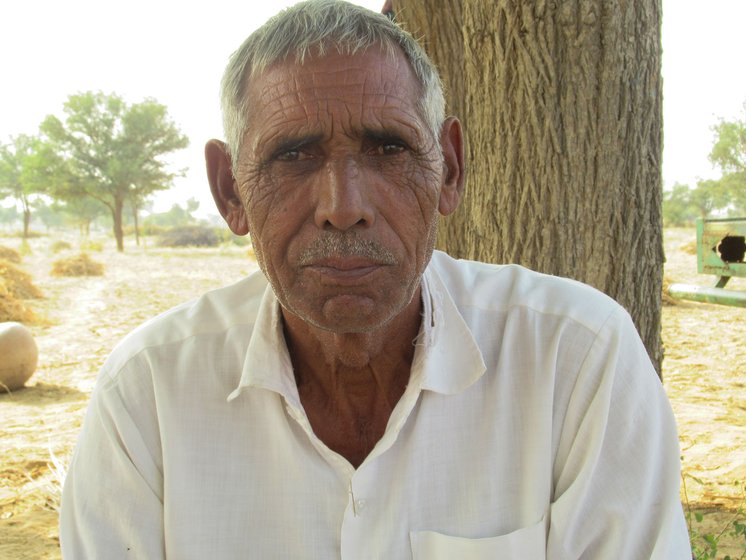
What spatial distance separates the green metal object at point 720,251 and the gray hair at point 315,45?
518 cm

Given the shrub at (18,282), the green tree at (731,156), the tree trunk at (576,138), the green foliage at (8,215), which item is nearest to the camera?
the tree trunk at (576,138)

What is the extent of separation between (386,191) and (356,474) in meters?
0.62

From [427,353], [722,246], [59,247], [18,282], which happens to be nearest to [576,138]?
[427,353]

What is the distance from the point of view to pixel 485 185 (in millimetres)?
2760

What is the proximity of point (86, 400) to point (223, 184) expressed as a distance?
212 inches

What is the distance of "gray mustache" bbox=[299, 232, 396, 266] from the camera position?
1.41 meters

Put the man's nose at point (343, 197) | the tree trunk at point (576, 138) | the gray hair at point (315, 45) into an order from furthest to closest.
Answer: the tree trunk at point (576, 138) → the gray hair at point (315, 45) → the man's nose at point (343, 197)

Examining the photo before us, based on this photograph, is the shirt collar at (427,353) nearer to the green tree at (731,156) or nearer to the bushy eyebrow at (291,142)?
the bushy eyebrow at (291,142)

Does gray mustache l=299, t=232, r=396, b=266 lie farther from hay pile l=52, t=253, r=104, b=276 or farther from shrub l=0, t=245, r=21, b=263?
shrub l=0, t=245, r=21, b=263

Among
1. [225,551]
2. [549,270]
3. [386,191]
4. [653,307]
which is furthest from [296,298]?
[653,307]

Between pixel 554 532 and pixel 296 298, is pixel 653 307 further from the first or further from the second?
pixel 296 298

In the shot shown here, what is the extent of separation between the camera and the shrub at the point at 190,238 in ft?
127

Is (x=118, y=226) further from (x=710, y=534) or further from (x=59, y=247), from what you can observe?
(x=710, y=534)

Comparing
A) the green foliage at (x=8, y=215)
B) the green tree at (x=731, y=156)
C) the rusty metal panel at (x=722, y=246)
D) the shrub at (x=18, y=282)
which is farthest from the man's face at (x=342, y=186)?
the green foliage at (x=8, y=215)
